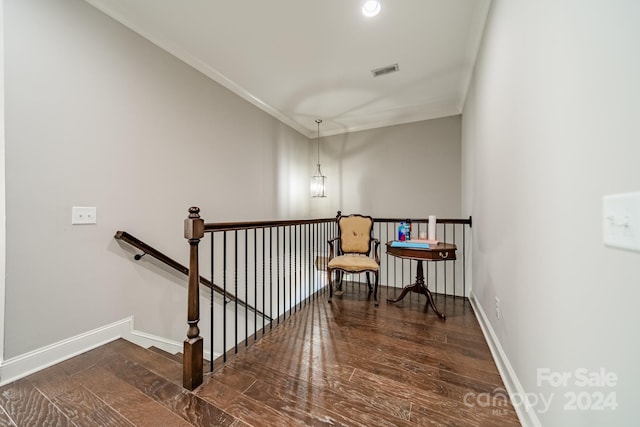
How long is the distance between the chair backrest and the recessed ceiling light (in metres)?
2.20

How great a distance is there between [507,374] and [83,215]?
3086 mm

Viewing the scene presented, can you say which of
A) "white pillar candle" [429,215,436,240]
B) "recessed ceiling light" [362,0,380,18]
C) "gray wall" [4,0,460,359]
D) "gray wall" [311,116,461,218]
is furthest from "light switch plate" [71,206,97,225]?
"gray wall" [311,116,461,218]

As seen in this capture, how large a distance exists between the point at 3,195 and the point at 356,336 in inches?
103

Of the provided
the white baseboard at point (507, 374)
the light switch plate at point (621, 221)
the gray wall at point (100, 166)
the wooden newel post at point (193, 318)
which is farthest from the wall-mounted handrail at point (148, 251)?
the light switch plate at point (621, 221)

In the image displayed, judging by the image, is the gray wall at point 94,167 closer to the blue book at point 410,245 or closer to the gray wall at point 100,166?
the gray wall at point 100,166

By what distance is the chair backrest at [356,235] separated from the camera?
327 centimetres

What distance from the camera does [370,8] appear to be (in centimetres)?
196

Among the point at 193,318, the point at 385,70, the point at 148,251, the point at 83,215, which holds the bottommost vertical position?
the point at 193,318

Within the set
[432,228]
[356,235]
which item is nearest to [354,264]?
[356,235]

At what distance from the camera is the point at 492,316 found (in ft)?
6.16

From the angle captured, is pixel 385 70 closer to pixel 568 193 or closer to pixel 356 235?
pixel 356 235

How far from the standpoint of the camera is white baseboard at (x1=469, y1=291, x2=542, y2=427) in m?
1.12

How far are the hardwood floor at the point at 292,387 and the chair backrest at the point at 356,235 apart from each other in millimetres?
1302

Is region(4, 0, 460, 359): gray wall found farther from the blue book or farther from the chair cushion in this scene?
the blue book
